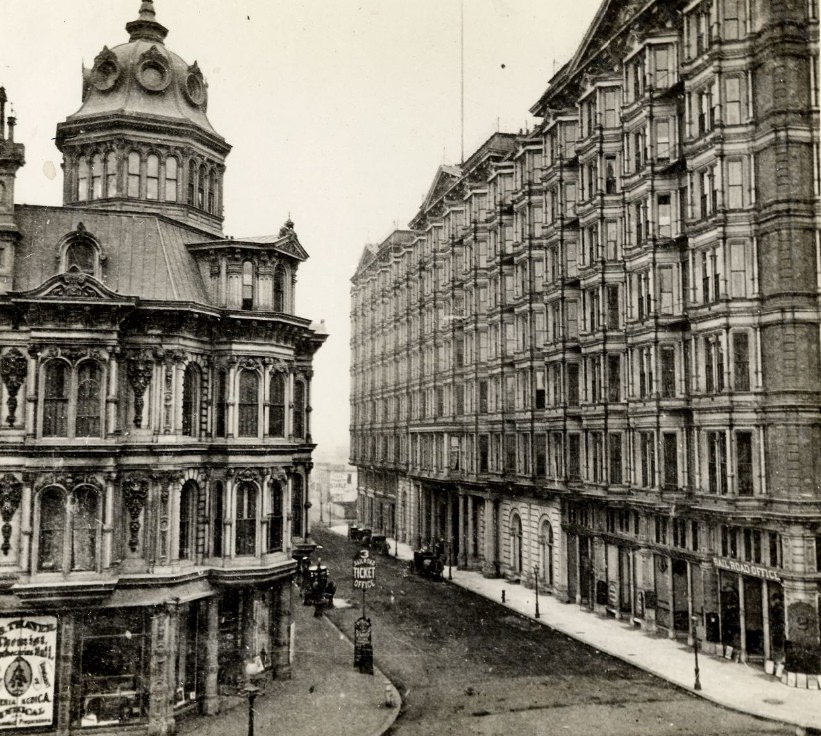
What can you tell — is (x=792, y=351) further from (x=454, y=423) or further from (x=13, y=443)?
(x=454, y=423)

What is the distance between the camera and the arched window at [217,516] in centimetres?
2878

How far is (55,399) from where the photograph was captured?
1029 inches

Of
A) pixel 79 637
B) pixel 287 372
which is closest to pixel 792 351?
pixel 287 372

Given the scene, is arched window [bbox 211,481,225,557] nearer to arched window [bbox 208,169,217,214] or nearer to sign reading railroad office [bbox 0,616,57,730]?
sign reading railroad office [bbox 0,616,57,730]

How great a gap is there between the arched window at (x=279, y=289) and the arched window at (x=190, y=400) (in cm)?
403

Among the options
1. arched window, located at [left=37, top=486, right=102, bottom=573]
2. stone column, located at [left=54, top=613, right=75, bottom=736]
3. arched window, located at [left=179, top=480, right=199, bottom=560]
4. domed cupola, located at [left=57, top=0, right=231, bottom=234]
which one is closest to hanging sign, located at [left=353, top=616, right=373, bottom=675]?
arched window, located at [left=179, top=480, right=199, bottom=560]

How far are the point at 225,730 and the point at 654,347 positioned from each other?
25.2 meters

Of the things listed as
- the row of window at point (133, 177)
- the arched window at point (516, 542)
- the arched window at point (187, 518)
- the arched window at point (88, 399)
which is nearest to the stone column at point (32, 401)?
the arched window at point (88, 399)

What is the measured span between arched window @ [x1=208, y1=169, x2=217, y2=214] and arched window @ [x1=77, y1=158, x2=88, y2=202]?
5.01 metres

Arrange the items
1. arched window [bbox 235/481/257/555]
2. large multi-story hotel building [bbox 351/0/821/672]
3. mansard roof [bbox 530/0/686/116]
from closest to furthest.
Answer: arched window [bbox 235/481/257/555]
large multi-story hotel building [bbox 351/0/821/672]
mansard roof [bbox 530/0/686/116]

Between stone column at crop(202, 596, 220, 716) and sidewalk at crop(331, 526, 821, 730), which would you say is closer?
stone column at crop(202, 596, 220, 716)

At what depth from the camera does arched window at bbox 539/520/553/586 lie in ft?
164

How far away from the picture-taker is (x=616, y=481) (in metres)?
42.7

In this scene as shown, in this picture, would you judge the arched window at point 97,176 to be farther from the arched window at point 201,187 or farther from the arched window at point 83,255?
the arched window at point 83,255
